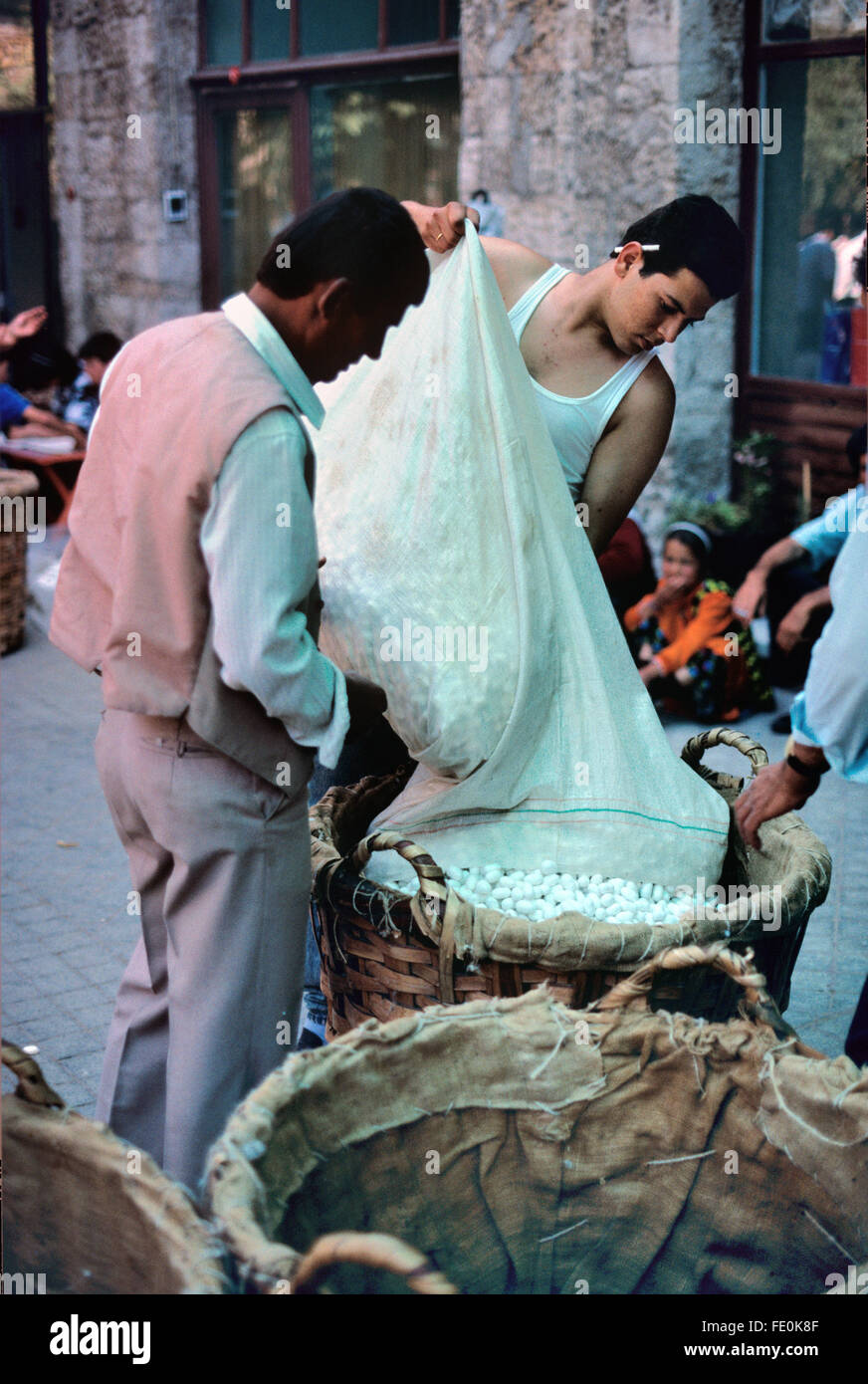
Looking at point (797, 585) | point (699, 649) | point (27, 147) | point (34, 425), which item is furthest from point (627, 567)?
point (27, 147)

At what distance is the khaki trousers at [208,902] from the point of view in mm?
1891

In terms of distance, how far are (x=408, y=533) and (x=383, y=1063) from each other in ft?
3.09

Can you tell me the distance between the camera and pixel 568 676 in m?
2.35

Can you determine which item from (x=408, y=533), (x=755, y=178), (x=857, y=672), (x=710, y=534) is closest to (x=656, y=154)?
(x=755, y=178)

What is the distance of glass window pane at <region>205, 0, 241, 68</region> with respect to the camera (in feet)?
28.5

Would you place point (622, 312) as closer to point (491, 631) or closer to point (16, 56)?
point (491, 631)

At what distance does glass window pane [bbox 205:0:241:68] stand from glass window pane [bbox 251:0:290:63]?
0.18m

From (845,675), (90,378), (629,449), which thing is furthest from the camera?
(90,378)

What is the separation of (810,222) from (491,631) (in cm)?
479

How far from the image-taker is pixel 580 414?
255 cm

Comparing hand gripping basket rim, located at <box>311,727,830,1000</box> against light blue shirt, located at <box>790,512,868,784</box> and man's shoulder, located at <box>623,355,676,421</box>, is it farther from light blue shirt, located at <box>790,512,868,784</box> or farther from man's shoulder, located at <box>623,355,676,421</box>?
man's shoulder, located at <box>623,355,676,421</box>

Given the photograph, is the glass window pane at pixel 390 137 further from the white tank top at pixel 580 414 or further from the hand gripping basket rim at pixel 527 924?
the hand gripping basket rim at pixel 527 924

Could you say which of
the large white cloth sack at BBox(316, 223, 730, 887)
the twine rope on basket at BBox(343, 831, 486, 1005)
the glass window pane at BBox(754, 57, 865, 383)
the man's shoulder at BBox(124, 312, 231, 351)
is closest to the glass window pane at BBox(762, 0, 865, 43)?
the glass window pane at BBox(754, 57, 865, 383)

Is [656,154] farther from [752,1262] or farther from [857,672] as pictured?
[752,1262]
